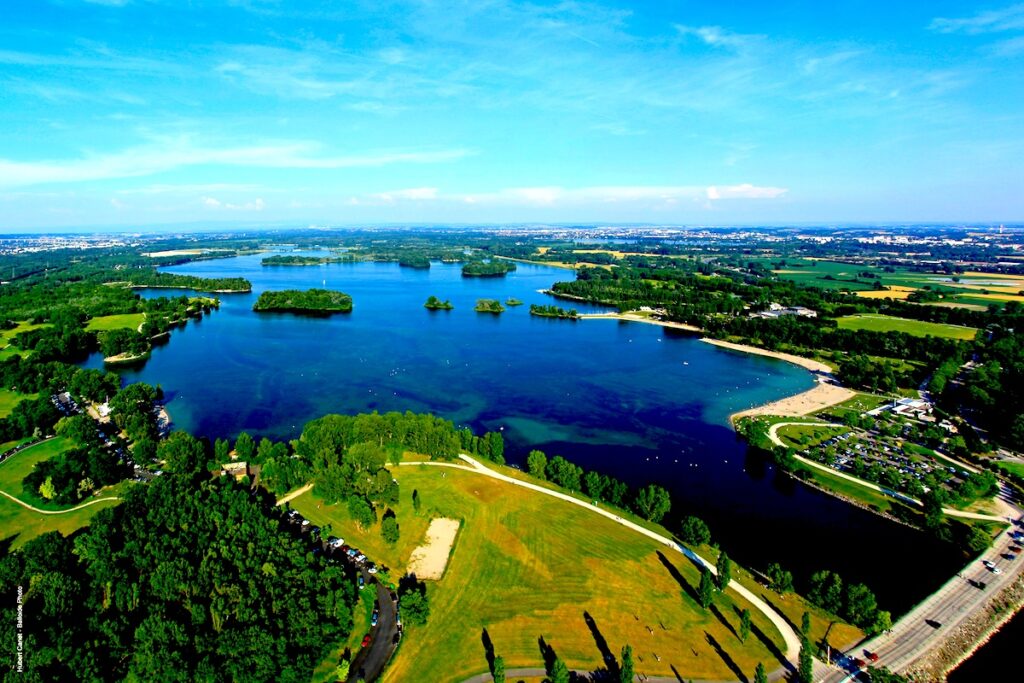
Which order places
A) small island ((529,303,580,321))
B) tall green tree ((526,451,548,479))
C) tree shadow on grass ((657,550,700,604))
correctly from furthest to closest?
small island ((529,303,580,321)), tall green tree ((526,451,548,479)), tree shadow on grass ((657,550,700,604))

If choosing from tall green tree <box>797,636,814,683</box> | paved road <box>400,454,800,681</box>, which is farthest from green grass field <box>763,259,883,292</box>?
tall green tree <box>797,636,814,683</box>

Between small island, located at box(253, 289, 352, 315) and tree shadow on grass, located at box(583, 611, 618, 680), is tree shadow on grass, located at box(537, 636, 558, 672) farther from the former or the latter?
small island, located at box(253, 289, 352, 315)

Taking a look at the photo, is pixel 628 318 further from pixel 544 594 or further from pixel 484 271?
pixel 544 594

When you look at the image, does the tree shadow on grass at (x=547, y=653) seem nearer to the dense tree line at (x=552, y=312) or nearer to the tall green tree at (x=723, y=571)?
the tall green tree at (x=723, y=571)

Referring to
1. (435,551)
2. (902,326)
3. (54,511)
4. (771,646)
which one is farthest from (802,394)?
(54,511)

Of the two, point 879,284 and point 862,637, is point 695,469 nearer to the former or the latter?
point 862,637

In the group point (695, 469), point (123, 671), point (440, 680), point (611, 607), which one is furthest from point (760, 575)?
point (123, 671)
